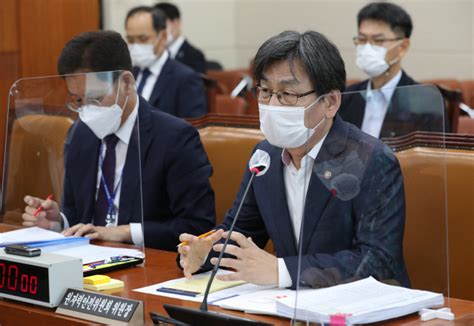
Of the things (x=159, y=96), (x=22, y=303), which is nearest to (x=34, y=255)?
(x=22, y=303)

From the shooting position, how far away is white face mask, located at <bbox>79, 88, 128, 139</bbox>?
2.80m

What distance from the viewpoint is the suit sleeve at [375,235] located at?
2.05 metres

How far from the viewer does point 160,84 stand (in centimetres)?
548

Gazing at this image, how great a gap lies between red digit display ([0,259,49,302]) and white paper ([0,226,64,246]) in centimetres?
34

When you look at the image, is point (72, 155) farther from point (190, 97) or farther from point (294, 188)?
point (190, 97)

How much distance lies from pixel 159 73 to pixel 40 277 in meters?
3.46

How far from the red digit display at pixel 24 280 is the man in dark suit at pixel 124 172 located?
55 centimetres

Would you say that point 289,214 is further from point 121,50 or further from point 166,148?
point 121,50

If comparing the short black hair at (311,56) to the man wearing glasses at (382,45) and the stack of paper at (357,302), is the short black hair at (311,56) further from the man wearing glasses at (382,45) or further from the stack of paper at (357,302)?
the man wearing glasses at (382,45)

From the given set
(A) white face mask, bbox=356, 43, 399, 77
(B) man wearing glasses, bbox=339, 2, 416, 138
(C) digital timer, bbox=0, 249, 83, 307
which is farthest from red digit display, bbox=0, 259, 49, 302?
(A) white face mask, bbox=356, 43, 399, 77

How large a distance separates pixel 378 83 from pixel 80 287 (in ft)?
8.94

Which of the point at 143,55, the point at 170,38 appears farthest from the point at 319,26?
Result: the point at 143,55

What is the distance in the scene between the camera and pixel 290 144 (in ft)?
7.68

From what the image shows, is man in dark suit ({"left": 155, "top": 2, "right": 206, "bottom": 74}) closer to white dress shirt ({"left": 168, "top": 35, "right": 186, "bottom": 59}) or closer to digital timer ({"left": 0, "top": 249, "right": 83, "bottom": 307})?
white dress shirt ({"left": 168, "top": 35, "right": 186, "bottom": 59})
